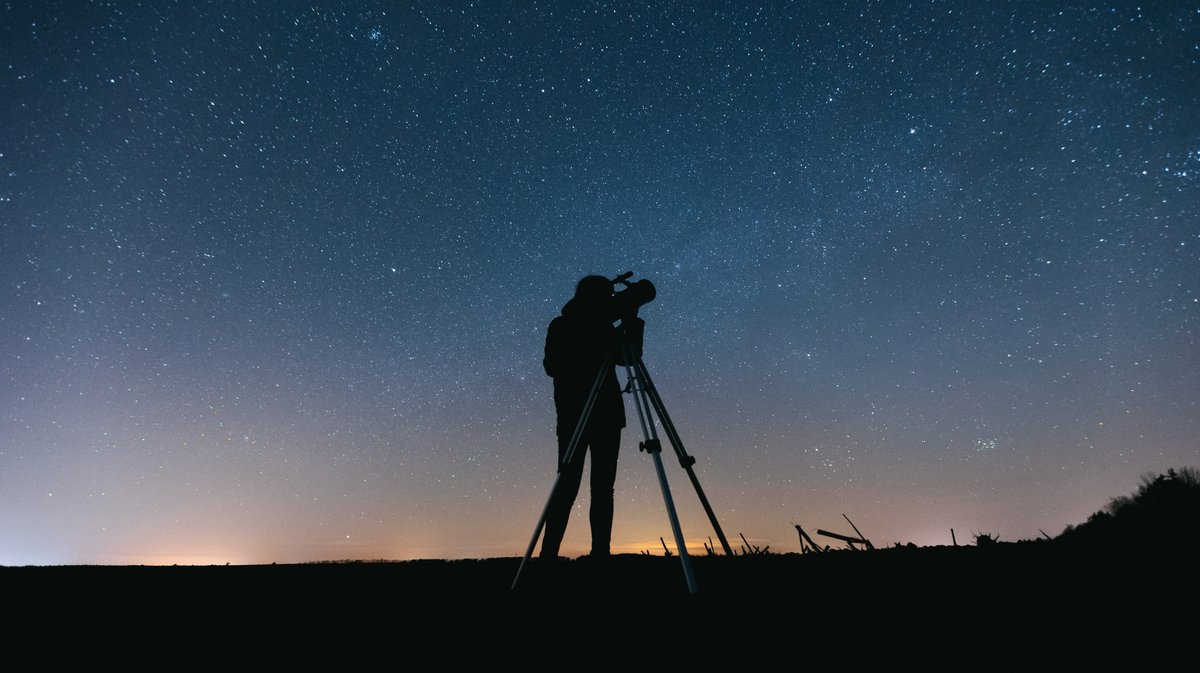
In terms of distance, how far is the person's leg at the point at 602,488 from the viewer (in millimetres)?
4023

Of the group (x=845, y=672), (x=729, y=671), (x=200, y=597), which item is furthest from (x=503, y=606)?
(x=200, y=597)

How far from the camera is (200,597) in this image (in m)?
3.26

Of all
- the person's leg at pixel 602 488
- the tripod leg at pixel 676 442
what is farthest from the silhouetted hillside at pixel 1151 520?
the person's leg at pixel 602 488

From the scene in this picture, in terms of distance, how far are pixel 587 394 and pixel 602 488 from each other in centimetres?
79

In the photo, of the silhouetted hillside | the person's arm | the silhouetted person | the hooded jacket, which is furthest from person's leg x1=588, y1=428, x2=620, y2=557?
the silhouetted hillside

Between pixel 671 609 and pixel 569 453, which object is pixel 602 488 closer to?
pixel 569 453

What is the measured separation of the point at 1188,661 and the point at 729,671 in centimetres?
151

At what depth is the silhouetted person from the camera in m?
3.82

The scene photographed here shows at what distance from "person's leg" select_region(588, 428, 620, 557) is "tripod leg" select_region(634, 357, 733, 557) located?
2.64 feet

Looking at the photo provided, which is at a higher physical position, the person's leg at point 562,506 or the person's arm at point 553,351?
the person's arm at point 553,351

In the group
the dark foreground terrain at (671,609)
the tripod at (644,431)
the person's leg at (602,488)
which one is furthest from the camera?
the person's leg at (602,488)

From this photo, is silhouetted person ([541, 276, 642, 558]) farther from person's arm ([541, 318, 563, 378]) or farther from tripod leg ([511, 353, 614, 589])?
tripod leg ([511, 353, 614, 589])

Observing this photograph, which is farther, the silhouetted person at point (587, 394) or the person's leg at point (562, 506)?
the silhouetted person at point (587, 394)

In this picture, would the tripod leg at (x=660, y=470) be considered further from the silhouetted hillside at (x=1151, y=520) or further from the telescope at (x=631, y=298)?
the silhouetted hillside at (x=1151, y=520)
